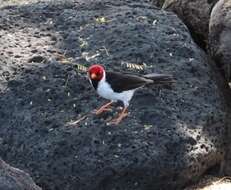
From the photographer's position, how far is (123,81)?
234 inches

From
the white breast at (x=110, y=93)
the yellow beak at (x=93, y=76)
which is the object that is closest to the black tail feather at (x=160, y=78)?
the white breast at (x=110, y=93)

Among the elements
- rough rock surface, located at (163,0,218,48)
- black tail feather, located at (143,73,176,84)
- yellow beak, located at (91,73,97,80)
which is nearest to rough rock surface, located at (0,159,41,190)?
yellow beak, located at (91,73,97,80)

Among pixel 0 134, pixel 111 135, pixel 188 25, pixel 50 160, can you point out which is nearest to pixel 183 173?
pixel 111 135

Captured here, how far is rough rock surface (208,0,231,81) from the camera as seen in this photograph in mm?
6508

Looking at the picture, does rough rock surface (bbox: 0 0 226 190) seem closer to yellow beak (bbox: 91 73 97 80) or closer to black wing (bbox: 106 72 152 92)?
black wing (bbox: 106 72 152 92)

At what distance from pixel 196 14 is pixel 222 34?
0.93 metres

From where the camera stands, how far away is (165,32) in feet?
22.6

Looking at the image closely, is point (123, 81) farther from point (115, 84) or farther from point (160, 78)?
point (160, 78)

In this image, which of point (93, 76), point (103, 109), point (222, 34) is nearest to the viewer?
point (93, 76)

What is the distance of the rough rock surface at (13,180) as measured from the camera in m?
3.97

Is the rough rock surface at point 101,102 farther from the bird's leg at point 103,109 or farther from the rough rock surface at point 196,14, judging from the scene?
the rough rock surface at point 196,14

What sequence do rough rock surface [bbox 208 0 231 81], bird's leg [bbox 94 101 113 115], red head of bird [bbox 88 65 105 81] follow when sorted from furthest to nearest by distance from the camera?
rough rock surface [bbox 208 0 231 81], bird's leg [bbox 94 101 113 115], red head of bird [bbox 88 65 105 81]

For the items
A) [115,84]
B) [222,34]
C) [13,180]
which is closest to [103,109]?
[115,84]

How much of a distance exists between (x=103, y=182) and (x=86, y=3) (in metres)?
2.63
